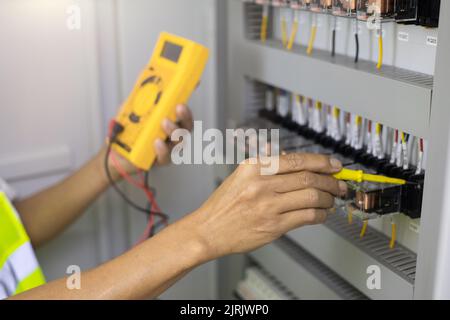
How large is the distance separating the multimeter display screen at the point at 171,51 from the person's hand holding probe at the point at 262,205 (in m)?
0.35

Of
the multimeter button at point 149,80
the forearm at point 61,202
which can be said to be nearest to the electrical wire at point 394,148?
the multimeter button at point 149,80

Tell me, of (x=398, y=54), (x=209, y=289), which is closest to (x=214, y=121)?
(x=209, y=289)

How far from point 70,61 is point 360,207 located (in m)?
0.71

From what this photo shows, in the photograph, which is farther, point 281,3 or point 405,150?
point 281,3

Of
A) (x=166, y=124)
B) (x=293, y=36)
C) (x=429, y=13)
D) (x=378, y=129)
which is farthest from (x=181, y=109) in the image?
(x=429, y=13)

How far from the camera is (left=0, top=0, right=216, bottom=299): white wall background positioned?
1197 mm

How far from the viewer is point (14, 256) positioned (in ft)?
3.59

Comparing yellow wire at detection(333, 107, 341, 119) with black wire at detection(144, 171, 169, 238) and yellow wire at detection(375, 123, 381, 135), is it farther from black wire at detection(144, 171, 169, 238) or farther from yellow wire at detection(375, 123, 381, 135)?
black wire at detection(144, 171, 169, 238)

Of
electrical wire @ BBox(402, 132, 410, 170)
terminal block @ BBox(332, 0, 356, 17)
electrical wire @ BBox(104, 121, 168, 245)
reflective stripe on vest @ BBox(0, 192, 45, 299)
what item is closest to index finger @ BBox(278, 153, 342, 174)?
electrical wire @ BBox(402, 132, 410, 170)

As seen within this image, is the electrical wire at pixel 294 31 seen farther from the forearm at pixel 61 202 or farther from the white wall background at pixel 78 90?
the forearm at pixel 61 202

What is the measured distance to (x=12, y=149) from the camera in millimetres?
1230

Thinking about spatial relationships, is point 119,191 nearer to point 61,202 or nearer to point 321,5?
point 61,202

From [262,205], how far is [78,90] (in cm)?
61

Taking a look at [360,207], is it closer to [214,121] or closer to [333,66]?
[333,66]
